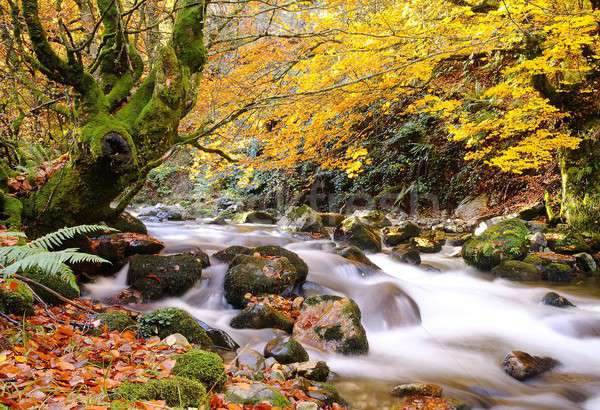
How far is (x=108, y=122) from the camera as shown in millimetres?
4750

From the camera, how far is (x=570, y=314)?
6.50 m

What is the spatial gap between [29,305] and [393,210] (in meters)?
13.0

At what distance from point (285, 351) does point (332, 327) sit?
1.01 metres

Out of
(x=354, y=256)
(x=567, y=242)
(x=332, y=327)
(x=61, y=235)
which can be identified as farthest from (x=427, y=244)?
(x=61, y=235)

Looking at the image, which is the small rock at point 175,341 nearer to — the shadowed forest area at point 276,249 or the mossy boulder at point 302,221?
the shadowed forest area at point 276,249

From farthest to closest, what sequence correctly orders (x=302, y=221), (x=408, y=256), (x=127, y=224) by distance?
(x=302, y=221), (x=408, y=256), (x=127, y=224)

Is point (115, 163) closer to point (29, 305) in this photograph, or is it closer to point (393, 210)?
point (29, 305)

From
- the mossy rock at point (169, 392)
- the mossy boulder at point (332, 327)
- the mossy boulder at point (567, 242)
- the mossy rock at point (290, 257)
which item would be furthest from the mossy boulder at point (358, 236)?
the mossy rock at point (169, 392)

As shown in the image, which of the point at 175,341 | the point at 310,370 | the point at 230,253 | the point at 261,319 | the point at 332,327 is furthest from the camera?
the point at 230,253

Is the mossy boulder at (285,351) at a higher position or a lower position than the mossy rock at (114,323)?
lower

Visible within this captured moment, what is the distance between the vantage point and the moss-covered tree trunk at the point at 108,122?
15.1 feet

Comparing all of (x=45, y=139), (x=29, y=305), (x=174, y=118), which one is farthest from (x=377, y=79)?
(x=45, y=139)

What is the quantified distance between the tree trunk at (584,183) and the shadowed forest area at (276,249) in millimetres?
48

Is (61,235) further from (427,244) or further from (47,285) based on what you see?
(427,244)
